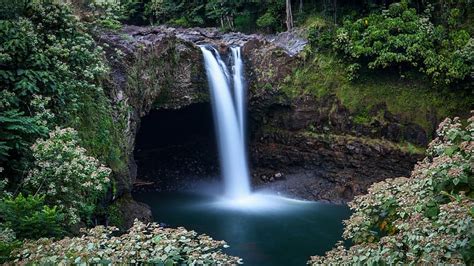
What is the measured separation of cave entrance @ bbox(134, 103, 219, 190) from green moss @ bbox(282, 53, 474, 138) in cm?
408

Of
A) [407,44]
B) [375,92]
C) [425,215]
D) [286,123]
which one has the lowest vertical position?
[286,123]

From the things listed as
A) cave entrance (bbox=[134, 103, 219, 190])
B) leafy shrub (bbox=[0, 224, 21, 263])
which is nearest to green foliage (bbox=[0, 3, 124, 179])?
leafy shrub (bbox=[0, 224, 21, 263])

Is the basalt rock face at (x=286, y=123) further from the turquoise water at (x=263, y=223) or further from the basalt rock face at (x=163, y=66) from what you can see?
the turquoise water at (x=263, y=223)

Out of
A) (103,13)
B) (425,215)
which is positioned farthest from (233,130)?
(425,215)

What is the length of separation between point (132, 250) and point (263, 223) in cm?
1003

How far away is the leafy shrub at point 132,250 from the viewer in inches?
183

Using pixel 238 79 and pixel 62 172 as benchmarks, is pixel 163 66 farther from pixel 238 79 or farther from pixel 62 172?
pixel 62 172

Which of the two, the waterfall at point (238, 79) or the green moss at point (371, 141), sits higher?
the waterfall at point (238, 79)

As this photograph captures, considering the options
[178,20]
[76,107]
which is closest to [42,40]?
[76,107]

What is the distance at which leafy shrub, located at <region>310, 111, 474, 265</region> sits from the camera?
4.70 m

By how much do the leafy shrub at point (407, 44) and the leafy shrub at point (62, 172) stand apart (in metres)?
11.6

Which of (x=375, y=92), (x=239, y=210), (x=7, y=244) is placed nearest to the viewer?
(x=7, y=244)

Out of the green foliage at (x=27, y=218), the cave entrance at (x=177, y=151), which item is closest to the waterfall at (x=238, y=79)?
the cave entrance at (x=177, y=151)

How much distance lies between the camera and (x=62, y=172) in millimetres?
7441
